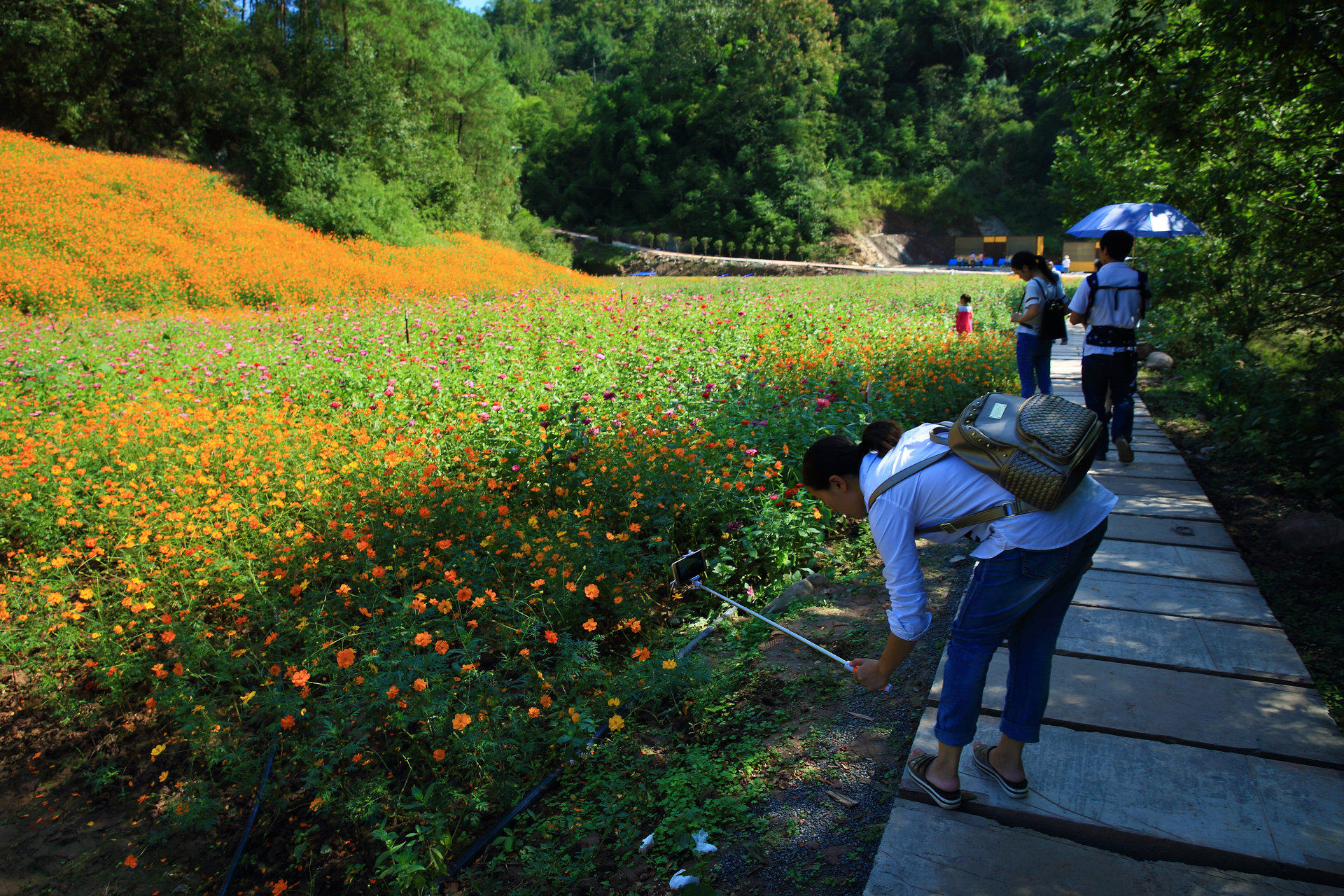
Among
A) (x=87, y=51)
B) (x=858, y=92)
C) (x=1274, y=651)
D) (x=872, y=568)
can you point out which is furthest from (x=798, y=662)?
(x=858, y=92)

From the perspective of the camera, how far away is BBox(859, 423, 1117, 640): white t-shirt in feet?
6.46

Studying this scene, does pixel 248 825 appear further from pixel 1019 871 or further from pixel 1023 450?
pixel 1023 450

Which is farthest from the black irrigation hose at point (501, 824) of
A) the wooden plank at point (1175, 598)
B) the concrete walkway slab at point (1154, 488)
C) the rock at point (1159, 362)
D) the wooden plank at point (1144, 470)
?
the rock at point (1159, 362)

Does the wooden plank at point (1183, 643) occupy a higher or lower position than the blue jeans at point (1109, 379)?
lower

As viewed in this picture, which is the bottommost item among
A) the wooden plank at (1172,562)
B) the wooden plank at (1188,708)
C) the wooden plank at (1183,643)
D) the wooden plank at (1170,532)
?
the wooden plank at (1188,708)

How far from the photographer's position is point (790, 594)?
150 inches

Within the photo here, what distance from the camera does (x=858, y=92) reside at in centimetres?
6288

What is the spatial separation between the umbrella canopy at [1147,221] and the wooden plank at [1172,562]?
4.92m

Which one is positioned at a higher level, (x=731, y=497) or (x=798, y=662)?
(x=731, y=497)

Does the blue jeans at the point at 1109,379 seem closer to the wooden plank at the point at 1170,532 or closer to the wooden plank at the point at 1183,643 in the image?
the wooden plank at the point at 1170,532

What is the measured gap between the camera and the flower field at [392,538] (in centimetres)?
280

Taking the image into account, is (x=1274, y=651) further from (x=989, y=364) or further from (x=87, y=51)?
(x=87, y=51)

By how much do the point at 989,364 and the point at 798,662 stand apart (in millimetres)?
5495

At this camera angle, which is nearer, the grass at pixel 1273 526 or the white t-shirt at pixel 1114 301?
the grass at pixel 1273 526
